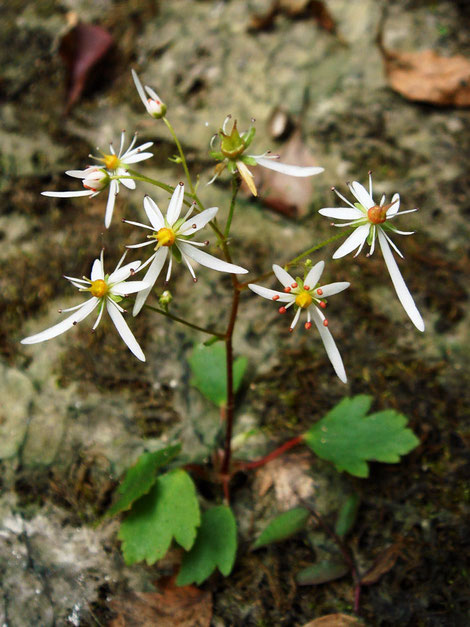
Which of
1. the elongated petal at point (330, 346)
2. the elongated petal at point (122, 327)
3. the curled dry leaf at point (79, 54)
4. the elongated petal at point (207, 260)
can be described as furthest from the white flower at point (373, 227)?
the curled dry leaf at point (79, 54)

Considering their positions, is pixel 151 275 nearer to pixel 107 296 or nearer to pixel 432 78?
pixel 107 296

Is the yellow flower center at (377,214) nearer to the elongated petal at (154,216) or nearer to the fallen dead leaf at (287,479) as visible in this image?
the elongated petal at (154,216)

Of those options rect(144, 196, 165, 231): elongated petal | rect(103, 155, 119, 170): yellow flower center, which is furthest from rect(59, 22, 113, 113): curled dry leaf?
rect(144, 196, 165, 231): elongated petal

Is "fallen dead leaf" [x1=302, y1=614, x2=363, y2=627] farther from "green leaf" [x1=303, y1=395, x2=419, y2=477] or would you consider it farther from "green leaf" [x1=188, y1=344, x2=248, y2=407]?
"green leaf" [x1=188, y1=344, x2=248, y2=407]

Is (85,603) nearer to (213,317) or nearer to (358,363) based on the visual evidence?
(213,317)

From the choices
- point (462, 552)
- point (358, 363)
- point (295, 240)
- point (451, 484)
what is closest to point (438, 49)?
point (295, 240)

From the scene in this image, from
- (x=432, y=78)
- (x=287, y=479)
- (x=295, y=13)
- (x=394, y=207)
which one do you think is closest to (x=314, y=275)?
(x=394, y=207)
